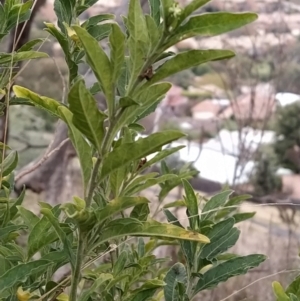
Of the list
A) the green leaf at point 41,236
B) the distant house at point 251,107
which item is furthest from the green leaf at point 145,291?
the distant house at point 251,107

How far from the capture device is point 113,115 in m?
0.46

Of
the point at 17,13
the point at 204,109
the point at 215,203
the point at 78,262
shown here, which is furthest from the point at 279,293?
the point at 204,109

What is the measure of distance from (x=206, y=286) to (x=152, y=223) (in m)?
0.18

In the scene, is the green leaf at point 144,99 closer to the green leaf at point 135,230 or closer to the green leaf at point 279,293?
the green leaf at point 135,230

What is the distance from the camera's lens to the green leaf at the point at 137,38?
17.8 inches

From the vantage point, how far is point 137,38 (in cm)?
45

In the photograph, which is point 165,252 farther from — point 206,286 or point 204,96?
point 204,96

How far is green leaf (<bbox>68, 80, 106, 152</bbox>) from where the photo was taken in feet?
1.40

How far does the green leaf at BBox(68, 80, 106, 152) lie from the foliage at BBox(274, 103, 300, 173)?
4735 millimetres

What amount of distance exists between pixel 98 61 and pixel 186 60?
7cm

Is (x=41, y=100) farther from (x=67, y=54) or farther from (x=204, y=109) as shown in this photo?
(x=204, y=109)

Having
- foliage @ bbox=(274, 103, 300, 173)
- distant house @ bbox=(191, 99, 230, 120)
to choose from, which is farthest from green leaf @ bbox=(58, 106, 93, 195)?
distant house @ bbox=(191, 99, 230, 120)

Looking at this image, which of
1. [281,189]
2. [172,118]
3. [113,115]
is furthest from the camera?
[172,118]

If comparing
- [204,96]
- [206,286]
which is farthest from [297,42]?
[206,286]
